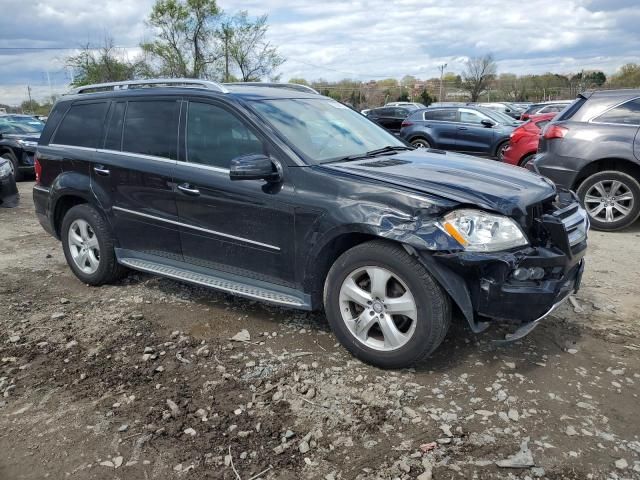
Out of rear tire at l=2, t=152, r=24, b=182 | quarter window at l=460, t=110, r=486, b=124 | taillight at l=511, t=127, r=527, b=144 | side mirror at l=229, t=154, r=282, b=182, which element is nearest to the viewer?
side mirror at l=229, t=154, r=282, b=182

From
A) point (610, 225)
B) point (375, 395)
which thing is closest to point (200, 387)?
point (375, 395)

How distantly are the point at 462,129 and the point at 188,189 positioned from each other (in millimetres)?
11141

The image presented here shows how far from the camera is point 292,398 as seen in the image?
3.09 meters

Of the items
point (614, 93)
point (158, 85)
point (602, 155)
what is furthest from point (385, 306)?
point (614, 93)

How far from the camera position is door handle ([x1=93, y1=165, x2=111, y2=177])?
4559mm

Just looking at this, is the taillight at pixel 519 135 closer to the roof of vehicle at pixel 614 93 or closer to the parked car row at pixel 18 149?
the roof of vehicle at pixel 614 93

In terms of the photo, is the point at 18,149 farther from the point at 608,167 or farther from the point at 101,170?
the point at 608,167

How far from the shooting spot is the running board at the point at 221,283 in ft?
11.9

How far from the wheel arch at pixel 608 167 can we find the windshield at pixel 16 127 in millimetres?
12658

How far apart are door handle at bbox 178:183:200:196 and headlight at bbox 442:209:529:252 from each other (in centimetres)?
187

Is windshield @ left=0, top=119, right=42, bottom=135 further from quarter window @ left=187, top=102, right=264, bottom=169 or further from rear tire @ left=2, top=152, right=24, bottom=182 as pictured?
quarter window @ left=187, top=102, right=264, bottom=169

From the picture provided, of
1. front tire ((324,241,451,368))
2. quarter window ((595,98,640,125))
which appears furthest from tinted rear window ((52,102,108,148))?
quarter window ((595,98,640,125))

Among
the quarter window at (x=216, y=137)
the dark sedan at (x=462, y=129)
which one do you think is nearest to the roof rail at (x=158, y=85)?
the quarter window at (x=216, y=137)

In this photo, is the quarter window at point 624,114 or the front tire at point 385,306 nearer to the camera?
the front tire at point 385,306
